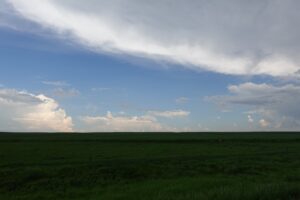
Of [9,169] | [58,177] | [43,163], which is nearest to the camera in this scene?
[58,177]

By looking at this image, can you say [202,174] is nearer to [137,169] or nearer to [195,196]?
[137,169]

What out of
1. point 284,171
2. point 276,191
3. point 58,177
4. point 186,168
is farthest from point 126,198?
point 284,171

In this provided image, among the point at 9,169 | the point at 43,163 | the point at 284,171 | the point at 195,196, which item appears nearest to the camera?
the point at 195,196

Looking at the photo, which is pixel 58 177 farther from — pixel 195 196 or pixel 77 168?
pixel 195 196

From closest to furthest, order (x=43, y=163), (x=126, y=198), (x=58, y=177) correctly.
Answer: (x=126, y=198) < (x=58, y=177) < (x=43, y=163)

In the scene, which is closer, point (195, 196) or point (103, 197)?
point (195, 196)

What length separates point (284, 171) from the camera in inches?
1131

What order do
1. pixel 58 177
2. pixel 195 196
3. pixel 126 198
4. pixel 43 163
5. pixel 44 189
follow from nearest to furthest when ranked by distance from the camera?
pixel 195 196 → pixel 126 198 → pixel 44 189 → pixel 58 177 → pixel 43 163

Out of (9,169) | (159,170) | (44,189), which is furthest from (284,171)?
(9,169)

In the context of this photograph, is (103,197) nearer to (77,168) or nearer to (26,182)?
(26,182)

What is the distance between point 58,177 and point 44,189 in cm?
253

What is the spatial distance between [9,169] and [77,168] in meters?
4.17

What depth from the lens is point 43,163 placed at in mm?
31156

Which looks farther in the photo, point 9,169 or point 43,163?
point 43,163
